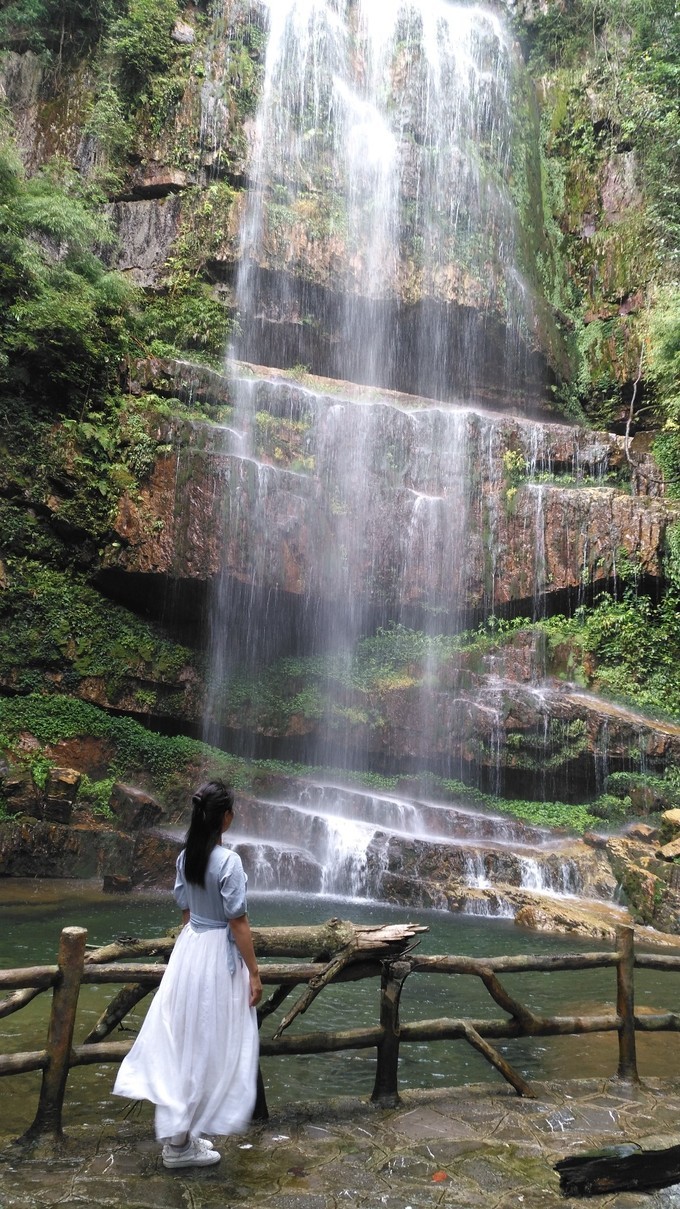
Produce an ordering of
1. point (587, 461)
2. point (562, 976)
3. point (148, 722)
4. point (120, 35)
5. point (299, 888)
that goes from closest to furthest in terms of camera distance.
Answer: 1. point (562, 976)
2. point (299, 888)
3. point (148, 722)
4. point (587, 461)
5. point (120, 35)

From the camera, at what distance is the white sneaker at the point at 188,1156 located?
3.25 metres

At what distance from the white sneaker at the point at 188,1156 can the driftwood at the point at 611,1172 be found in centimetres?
148

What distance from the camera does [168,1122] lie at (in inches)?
127

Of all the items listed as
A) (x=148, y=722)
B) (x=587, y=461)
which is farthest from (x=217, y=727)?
(x=587, y=461)

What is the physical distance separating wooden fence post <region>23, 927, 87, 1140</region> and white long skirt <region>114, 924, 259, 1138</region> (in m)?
0.36

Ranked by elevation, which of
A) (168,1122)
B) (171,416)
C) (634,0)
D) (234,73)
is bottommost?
(168,1122)

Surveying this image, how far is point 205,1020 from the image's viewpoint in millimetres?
3266

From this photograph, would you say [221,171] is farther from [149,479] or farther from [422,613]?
[422,613]

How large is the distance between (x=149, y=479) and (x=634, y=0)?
801 inches

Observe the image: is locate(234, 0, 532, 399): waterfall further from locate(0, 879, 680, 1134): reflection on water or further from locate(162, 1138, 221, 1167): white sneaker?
locate(162, 1138, 221, 1167): white sneaker

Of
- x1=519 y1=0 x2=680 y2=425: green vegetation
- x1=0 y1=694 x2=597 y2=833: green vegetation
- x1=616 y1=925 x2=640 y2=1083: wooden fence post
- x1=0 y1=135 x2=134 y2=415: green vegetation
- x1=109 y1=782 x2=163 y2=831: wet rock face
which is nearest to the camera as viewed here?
x1=616 y1=925 x2=640 y2=1083: wooden fence post

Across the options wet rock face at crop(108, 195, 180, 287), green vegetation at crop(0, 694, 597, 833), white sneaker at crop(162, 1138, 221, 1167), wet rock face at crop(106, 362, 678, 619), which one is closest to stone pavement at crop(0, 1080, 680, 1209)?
white sneaker at crop(162, 1138, 221, 1167)

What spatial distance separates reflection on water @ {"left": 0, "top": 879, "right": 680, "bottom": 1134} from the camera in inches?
185

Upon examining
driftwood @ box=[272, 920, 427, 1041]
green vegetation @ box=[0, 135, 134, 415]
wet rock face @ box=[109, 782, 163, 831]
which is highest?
green vegetation @ box=[0, 135, 134, 415]
